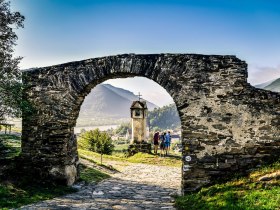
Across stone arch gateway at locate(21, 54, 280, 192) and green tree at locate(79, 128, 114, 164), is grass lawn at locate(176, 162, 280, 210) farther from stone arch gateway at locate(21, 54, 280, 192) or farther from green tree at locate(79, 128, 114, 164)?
green tree at locate(79, 128, 114, 164)

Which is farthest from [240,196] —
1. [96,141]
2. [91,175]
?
[96,141]

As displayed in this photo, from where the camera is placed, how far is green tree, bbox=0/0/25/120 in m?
9.11

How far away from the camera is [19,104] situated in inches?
368

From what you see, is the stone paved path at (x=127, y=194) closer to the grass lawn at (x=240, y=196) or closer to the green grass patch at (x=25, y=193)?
the green grass patch at (x=25, y=193)

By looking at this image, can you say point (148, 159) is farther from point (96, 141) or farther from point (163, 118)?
point (163, 118)

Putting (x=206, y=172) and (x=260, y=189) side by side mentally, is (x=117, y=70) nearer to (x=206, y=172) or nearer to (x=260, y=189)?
(x=206, y=172)

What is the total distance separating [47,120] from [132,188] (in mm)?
3296

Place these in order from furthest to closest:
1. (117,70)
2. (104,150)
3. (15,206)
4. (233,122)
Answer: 1. (104,150)
2. (117,70)
3. (233,122)
4. (15,206)

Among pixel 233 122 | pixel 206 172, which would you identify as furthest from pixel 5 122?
pixel 233 122

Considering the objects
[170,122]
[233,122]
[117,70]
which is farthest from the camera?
[170,122]

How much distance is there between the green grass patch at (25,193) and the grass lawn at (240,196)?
327 centimetres

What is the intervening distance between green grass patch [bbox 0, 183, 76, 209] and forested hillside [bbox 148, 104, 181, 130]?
119 meters

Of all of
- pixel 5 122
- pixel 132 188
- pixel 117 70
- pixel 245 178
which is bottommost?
pixel 132 188

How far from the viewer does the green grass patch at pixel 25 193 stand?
730 centimetres
